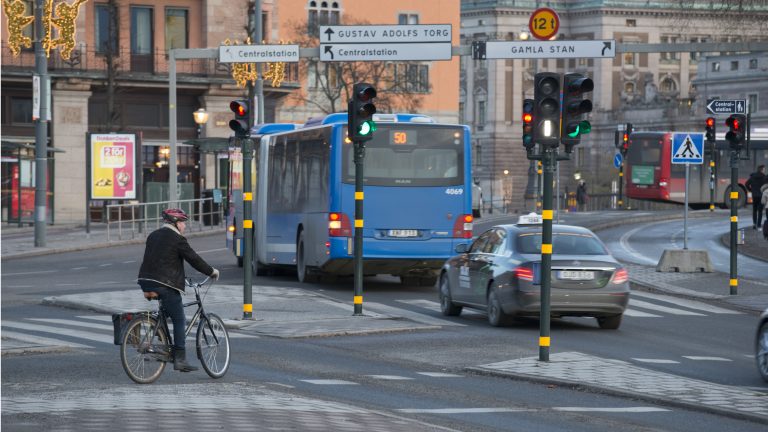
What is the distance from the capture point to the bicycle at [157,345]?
50.4 feet

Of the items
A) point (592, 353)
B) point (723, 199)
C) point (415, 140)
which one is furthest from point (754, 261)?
point (723, 199)

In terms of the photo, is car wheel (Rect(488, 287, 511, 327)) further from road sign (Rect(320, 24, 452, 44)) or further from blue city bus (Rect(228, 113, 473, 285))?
road sign (Rect(320, 24, 452, 44))

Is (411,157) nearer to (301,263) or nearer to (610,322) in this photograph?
(301,263)

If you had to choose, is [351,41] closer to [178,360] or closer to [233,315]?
[233,315]

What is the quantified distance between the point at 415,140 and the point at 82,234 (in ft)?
83.1

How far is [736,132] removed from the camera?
29266 mm

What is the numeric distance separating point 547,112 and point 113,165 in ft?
112

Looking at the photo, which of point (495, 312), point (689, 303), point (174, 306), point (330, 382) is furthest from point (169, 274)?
point (689, 303)

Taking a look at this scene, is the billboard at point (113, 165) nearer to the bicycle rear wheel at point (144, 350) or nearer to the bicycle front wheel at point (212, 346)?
the bicycle front wheel at point (212, 346)

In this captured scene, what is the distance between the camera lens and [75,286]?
3178 cm

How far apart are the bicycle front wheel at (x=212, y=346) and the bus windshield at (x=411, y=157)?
13.6 meters

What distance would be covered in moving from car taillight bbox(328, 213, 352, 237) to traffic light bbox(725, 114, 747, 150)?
6995 millimetres

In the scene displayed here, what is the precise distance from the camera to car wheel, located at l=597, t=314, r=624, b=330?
74.8 feet

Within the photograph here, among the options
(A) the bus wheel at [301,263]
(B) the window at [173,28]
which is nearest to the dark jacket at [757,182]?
(A) the bus wheel at [301,263]
